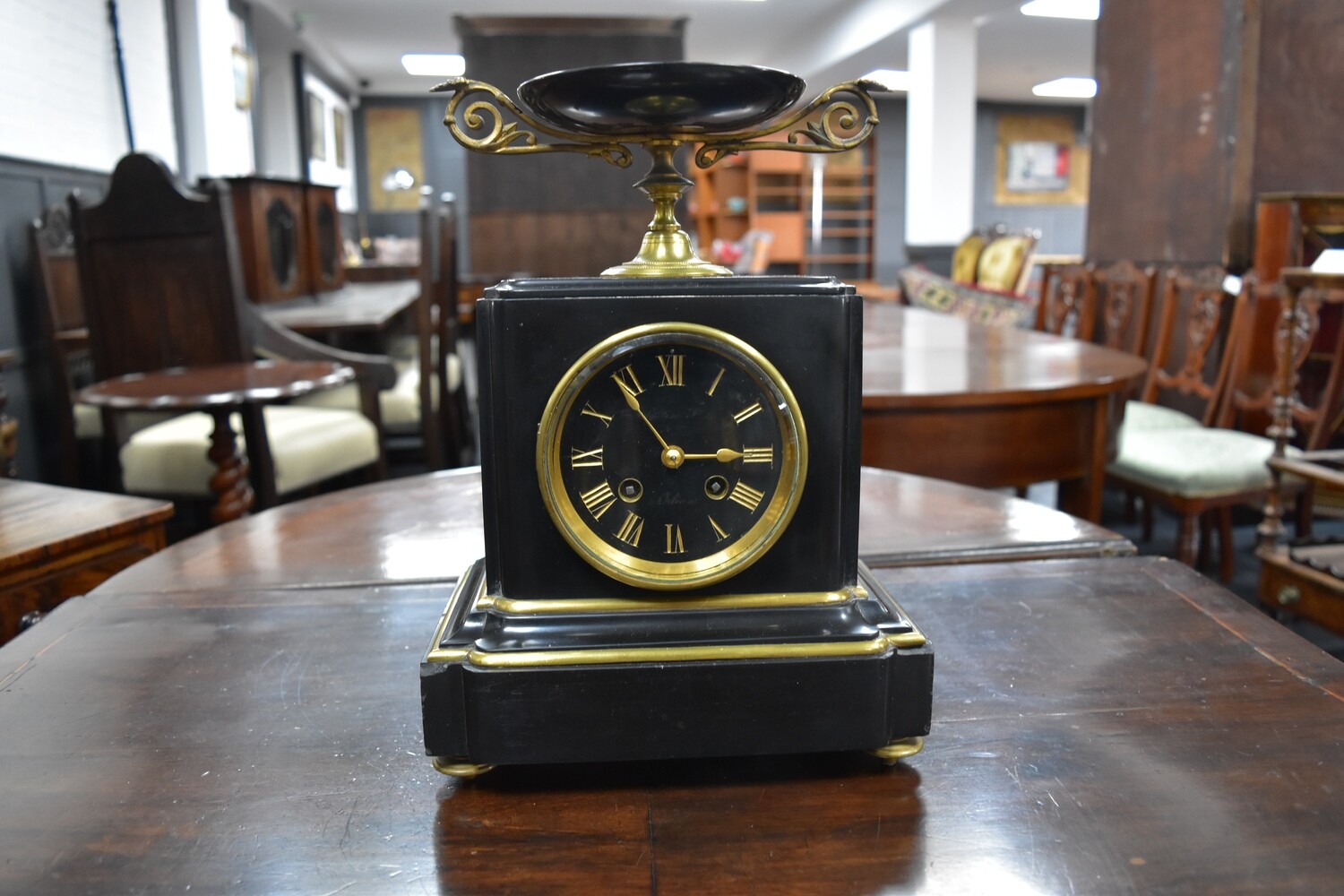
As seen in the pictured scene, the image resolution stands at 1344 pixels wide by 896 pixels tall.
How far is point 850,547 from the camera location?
662 mm

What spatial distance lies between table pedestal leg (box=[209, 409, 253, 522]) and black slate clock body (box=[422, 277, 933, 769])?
2001 mm

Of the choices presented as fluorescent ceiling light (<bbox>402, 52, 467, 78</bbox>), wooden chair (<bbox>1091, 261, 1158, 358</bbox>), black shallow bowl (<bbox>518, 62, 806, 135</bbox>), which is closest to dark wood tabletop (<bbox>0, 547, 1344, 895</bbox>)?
black shallow bowl (<bbox>518, 62, 806, 135</bbox>)

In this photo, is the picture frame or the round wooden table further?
the picture frame

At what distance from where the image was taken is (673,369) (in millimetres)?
624

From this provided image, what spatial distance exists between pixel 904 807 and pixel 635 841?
0.50 feet

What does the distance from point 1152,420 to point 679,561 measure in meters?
3.09

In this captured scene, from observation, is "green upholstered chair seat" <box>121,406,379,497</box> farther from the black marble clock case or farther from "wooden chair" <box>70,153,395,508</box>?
the black marble clock case

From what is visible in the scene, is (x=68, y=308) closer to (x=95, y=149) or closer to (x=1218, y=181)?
(x=95, y=149)

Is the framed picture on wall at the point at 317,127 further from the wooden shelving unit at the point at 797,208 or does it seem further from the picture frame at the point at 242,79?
the wooden shelving unit at the point at 797,208

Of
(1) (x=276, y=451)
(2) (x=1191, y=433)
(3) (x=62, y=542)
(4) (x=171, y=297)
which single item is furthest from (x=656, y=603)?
(4) (x=171, y=297)

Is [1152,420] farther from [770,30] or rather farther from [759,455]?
[770,30]

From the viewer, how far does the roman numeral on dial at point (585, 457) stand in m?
0.63

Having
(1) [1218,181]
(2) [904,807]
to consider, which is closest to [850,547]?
(2) [904,807]

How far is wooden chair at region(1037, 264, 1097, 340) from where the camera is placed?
4.26 meters
